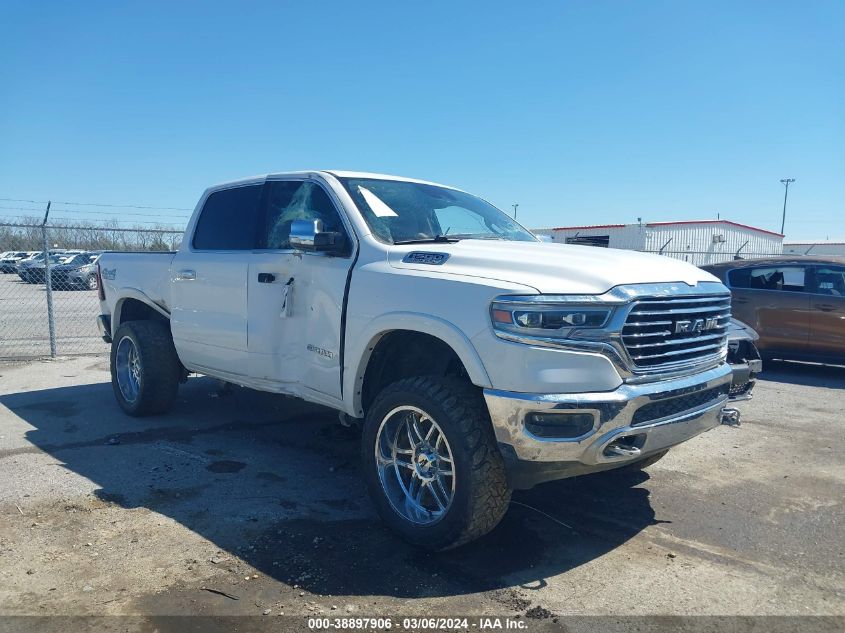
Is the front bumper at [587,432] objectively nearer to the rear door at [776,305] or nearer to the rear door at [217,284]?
the rear door at [217,284]

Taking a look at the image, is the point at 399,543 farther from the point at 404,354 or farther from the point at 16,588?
the point at 16,588

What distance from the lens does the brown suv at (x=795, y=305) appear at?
9.14 meters

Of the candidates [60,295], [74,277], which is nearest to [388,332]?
[60,295]

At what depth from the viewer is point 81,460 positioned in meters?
5.24

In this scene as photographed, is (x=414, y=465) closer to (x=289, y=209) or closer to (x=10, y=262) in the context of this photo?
(x=289, y=209)

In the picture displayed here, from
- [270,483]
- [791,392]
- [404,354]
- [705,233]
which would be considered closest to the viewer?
[404,354]

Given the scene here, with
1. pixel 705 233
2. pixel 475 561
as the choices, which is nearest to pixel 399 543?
pixel 475 561

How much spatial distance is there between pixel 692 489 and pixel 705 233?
33329 millimetres

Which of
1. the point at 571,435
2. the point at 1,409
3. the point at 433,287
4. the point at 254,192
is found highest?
the point at 254,192

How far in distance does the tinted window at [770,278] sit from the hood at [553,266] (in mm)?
6438

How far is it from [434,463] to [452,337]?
0.75 metres

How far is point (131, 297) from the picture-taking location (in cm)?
669

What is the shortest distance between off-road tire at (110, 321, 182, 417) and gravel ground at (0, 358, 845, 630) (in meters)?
0.22

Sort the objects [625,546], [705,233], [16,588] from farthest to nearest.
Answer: [705,233] < [625,546] < [16,588]
